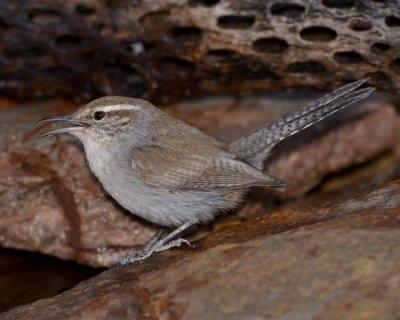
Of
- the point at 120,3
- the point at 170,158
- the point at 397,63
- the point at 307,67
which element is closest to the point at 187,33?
the point at 120,3

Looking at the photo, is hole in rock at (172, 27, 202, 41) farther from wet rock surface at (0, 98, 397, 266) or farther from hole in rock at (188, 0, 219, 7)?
wet rock surface at (0, 98, 397, 266)

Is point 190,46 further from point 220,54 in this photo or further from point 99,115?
point 99,115

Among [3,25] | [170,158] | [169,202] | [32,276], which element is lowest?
[32,276]

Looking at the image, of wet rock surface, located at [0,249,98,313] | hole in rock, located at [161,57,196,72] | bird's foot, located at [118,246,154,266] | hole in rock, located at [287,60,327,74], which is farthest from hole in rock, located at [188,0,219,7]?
wet rock surface, located at [0,249,98,313]

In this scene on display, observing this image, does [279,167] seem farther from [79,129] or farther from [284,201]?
[79,129]

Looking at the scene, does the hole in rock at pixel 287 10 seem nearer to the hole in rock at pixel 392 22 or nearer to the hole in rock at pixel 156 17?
the hole in rock at pixel 392 22

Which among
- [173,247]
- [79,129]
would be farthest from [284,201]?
[79,129]
